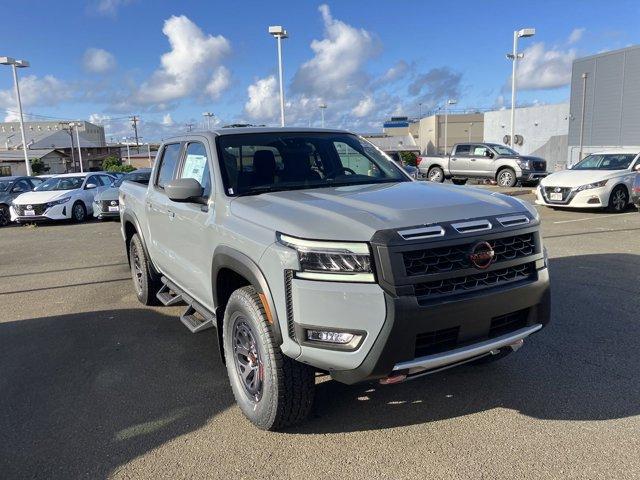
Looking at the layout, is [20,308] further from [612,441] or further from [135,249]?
[612,441]

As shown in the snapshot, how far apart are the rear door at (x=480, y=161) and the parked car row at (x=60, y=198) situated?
44.3 feet

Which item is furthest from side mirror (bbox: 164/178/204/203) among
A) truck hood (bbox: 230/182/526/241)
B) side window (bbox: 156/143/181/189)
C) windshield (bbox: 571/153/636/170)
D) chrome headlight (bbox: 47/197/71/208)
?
chrome headlight (bbox: 47/197/71/208)

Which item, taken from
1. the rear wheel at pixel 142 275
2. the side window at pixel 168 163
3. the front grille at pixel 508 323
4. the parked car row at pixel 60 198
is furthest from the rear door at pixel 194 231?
the parked car row at pixel 60 198

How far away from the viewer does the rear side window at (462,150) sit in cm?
2220

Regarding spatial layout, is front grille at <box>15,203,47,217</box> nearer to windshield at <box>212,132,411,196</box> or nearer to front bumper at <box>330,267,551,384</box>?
windshield at <box>212,132,411,196</box>

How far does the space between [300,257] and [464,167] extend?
20476mm

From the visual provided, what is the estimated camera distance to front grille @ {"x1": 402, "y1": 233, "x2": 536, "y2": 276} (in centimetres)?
279

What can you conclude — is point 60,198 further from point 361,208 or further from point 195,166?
point 361,208

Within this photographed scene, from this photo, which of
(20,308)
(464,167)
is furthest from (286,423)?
(464,167)

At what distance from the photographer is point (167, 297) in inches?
213

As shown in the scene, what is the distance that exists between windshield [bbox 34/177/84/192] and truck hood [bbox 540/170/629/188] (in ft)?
46.3

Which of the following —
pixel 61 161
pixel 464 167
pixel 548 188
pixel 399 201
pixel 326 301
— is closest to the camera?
pixel 326 301

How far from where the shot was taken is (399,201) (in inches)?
130

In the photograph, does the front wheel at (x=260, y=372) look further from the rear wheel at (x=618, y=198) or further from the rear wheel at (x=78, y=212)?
the rear wheel at (x=78, y=212)
